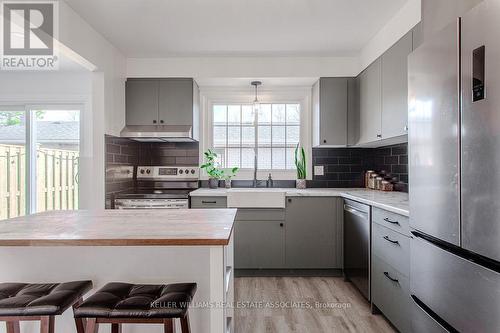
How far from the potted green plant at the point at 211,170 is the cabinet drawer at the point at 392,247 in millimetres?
1961

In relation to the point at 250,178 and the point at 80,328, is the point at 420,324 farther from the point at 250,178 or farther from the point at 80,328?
the point at 250,178

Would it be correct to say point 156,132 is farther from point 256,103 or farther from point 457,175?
point 457,175

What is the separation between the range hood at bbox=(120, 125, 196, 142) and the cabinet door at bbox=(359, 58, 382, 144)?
1869mm

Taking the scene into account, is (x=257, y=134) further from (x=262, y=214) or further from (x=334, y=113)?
(x=262, y=214)

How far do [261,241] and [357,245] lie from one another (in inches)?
38.3

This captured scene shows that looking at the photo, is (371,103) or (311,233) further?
Result: (311,233)

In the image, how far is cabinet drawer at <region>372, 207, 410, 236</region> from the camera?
1.91 metres

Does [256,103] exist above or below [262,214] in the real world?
above

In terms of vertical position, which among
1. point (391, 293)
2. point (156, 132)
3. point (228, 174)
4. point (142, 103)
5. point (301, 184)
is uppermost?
point (142, 103)

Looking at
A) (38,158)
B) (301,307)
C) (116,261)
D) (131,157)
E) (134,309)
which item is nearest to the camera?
(134,309)

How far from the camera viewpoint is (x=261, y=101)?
3.94 metres

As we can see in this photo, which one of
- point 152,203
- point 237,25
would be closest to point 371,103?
point 237,25

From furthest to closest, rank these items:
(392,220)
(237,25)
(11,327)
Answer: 1. (237,25)
2. (392,220)
3. (11,327)

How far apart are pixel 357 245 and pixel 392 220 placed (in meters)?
0.77
